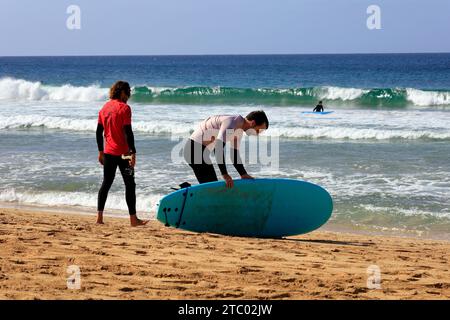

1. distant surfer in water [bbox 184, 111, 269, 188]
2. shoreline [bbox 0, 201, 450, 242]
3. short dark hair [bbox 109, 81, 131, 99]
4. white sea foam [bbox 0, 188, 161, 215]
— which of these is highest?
short dark hair [bbox 109, 81, 131, 99]

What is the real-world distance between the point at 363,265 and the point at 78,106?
22188 mm

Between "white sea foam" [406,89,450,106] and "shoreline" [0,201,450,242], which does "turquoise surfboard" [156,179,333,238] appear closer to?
"shoreline" [0,201,450,242]

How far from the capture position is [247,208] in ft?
21.2

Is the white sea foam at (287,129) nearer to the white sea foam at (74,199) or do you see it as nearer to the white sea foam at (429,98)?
the white sea foam at (74,199)

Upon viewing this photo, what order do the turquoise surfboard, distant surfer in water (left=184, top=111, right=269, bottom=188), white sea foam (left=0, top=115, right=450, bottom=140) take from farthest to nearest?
white sea foam (left=0, top=115, right=450, bottom=140) < the turquoise surfboard < distant surfer in water (left=184, top=111, right=269, bottom=188)

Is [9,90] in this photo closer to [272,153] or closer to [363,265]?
[272,153]

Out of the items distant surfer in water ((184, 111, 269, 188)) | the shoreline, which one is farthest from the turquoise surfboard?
the shoreline

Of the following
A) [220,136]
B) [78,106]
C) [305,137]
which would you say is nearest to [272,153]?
[305,137]

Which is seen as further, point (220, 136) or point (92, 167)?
point (92, 167)

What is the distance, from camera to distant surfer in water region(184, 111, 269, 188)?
5.72m

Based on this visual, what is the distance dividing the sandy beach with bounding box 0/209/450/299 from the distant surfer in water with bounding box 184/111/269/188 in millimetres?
654

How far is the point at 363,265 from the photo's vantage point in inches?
202

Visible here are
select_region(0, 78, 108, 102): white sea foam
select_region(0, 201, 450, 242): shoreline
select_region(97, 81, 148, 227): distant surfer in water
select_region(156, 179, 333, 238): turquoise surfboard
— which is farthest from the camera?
select_region(0, 78, 108, 102): white sea foam
